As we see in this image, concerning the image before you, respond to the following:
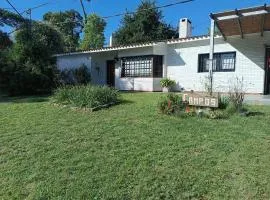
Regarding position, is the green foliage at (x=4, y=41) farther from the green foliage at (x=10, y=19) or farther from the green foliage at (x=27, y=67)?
the green foliage at (x=27, y=67)

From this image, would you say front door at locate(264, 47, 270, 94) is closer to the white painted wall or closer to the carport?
the carport

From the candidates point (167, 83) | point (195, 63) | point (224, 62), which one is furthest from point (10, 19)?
point (224, 62)

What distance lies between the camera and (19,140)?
748 cm

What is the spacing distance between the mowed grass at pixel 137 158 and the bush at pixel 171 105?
0.96 ft

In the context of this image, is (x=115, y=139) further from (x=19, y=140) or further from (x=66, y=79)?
(x=66, y=79)

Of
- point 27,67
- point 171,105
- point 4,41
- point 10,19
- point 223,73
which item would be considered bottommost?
point 171,105

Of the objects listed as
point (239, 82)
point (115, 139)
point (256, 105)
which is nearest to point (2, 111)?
point (115, 139)

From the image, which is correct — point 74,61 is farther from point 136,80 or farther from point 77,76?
point 136,80

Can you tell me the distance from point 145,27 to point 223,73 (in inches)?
664

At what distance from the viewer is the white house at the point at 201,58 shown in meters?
14.0

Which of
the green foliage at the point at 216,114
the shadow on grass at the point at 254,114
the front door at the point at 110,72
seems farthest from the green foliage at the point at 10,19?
the shadow on grass at the point at 254,114

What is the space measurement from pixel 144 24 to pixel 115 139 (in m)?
25.8

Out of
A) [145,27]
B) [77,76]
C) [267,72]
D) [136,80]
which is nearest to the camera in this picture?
[267,72]

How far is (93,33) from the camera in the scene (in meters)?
35.5
